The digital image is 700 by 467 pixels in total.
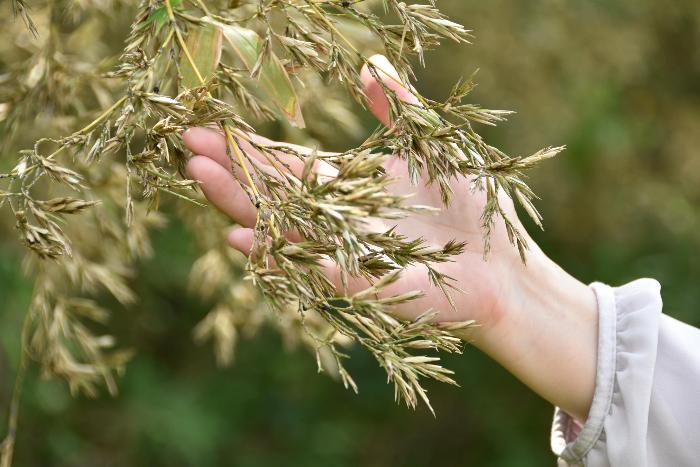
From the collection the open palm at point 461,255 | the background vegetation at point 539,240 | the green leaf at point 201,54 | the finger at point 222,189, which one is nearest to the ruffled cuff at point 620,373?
the open palm at point 461,255

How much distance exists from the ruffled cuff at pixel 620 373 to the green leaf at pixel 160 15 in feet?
2.60

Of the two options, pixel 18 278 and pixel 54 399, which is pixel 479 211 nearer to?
pixel 18 278

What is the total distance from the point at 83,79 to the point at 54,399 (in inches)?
52.9

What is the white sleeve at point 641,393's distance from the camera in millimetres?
1176

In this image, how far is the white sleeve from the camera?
3.86ft

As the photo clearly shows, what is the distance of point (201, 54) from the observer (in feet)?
2.94

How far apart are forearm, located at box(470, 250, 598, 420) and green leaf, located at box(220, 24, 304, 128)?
0.50m

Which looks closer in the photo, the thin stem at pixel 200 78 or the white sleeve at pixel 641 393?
the thin stem at pixel 200 78

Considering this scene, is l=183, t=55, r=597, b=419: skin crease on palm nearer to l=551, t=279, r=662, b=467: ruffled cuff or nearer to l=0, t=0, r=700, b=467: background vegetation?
l=551, t=279, r=662, b=467: ruffled cuff

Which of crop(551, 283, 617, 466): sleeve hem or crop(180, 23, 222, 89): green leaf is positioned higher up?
crop(180, 23, 222, 89): green leaf

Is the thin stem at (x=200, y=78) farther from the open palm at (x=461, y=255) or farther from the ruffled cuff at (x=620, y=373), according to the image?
the ruffled cuff at (x=620, y=373)

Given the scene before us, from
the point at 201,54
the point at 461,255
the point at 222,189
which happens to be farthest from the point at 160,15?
the point at 461,255

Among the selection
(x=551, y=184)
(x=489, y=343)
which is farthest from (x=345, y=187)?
(x=551, y=184)

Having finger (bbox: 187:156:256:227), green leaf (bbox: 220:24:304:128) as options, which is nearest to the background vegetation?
finger (bbox: 187:156:256:227)
